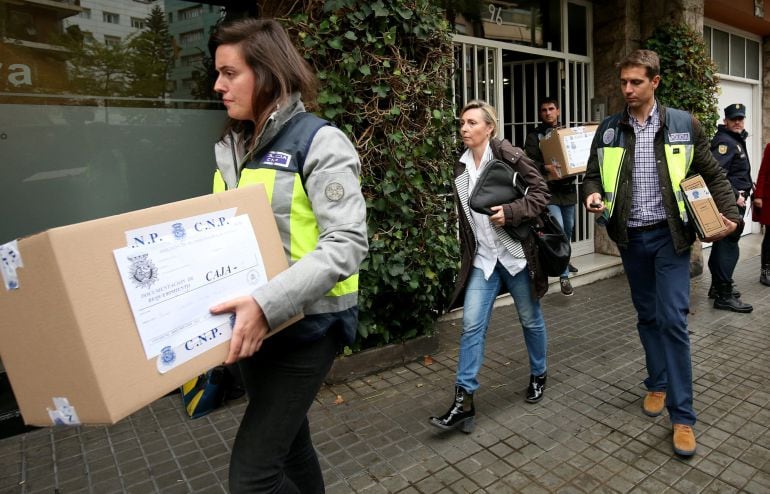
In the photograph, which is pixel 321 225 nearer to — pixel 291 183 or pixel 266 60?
pixel 291 183

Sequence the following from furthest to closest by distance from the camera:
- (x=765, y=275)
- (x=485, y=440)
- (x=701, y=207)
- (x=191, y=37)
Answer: (x=765, y=275)
(x=191, y=37)
(x=485, y=440)
(x=701, y=207)

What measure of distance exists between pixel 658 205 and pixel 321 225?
94.5 inches

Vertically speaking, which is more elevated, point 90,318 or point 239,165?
point 239,165

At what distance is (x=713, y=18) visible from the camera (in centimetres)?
908

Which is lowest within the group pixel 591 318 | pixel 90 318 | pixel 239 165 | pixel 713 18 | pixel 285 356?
pixel 591 318

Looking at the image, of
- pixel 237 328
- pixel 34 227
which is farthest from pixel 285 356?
pixel 34 227

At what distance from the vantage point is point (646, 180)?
3281mm

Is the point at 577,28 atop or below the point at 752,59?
atop

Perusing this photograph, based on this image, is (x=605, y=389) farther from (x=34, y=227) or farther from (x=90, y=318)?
(x=34, y=227)

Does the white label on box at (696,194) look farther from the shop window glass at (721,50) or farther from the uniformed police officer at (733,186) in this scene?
the shop window glass at (721,50)

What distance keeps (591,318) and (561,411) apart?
222cm

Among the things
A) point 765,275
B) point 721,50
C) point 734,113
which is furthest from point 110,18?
point 721,50

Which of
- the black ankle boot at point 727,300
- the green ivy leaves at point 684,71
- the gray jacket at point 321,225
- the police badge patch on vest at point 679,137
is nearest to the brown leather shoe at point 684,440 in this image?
the police badge patch on vest at point 679,137

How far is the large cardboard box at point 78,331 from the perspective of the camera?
46.1 inches
